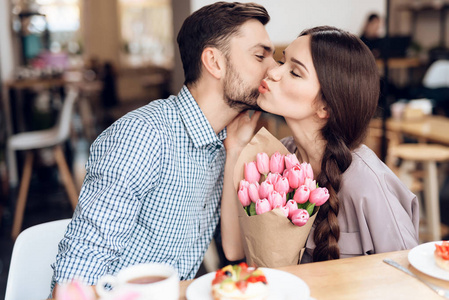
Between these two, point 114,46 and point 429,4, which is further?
point 114,46

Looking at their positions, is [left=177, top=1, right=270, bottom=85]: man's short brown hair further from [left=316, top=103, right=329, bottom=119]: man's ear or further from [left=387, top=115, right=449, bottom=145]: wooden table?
[left=387, top=115, right=449, bottom=145]: wooden table

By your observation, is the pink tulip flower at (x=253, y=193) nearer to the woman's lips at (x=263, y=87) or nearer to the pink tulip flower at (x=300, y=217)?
the pink tulip flower at (x=300, y=217)

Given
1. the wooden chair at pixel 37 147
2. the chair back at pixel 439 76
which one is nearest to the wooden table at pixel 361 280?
the wooden chair at pixel 37 147

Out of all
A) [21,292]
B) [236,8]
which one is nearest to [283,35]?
[236,8]

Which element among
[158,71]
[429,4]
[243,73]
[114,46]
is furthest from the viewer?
[114,46]

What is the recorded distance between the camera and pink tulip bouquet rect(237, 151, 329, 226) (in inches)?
44.3

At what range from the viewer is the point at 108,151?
131 centimetres

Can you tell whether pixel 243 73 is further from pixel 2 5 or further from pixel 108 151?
pixel 2 5

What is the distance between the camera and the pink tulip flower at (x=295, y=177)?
46.6 inches

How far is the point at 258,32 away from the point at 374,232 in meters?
0.73

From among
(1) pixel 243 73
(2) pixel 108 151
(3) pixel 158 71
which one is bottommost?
(3) pixel 158 71

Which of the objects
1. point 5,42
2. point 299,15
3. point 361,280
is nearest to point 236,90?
point 361,280

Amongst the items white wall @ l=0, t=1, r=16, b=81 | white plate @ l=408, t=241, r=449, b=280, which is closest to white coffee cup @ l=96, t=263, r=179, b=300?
white plate @ l=408, t=241, r=449, b=280

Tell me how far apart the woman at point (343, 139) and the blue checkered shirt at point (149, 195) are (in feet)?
0.84
